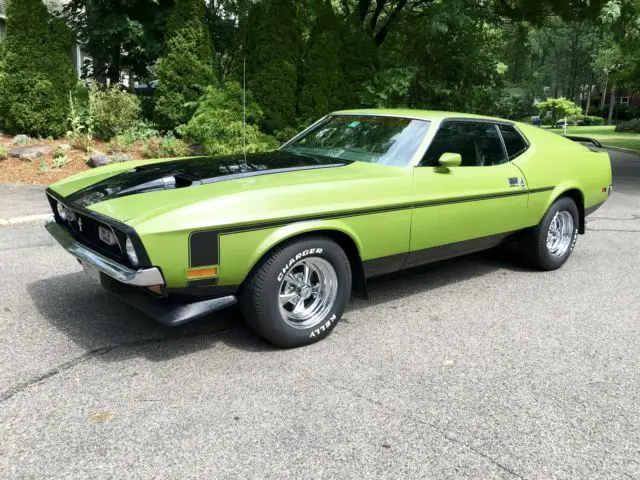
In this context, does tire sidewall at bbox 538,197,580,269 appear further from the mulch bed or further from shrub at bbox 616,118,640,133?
shrub at bbox 616,118,640,133

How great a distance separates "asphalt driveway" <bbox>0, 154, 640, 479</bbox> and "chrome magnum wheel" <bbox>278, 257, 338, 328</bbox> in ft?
0.72

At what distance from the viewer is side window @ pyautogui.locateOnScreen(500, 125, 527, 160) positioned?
5.11 m

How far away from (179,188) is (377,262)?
A: 4.65 ft

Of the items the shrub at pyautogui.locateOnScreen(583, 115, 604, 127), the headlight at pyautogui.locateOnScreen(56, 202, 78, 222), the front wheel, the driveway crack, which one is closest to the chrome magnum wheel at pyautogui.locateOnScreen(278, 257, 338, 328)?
the front wheel

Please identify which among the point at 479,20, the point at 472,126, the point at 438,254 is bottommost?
the point at 438,254

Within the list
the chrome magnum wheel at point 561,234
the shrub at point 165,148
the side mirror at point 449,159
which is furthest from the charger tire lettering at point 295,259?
the shrub at point 165,148

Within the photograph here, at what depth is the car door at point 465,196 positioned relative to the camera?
418 centimetres

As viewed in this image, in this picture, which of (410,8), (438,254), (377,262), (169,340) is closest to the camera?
(169,340)

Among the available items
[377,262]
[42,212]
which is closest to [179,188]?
[377,262]

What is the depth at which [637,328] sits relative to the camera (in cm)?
415

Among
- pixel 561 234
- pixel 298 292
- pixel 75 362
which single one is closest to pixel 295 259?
pixel 298 292

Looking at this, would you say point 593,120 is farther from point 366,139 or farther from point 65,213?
point 65,213

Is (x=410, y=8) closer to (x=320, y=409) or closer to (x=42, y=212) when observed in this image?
(x=42, y=212)

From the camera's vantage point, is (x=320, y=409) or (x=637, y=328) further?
(x=637, y=328)
